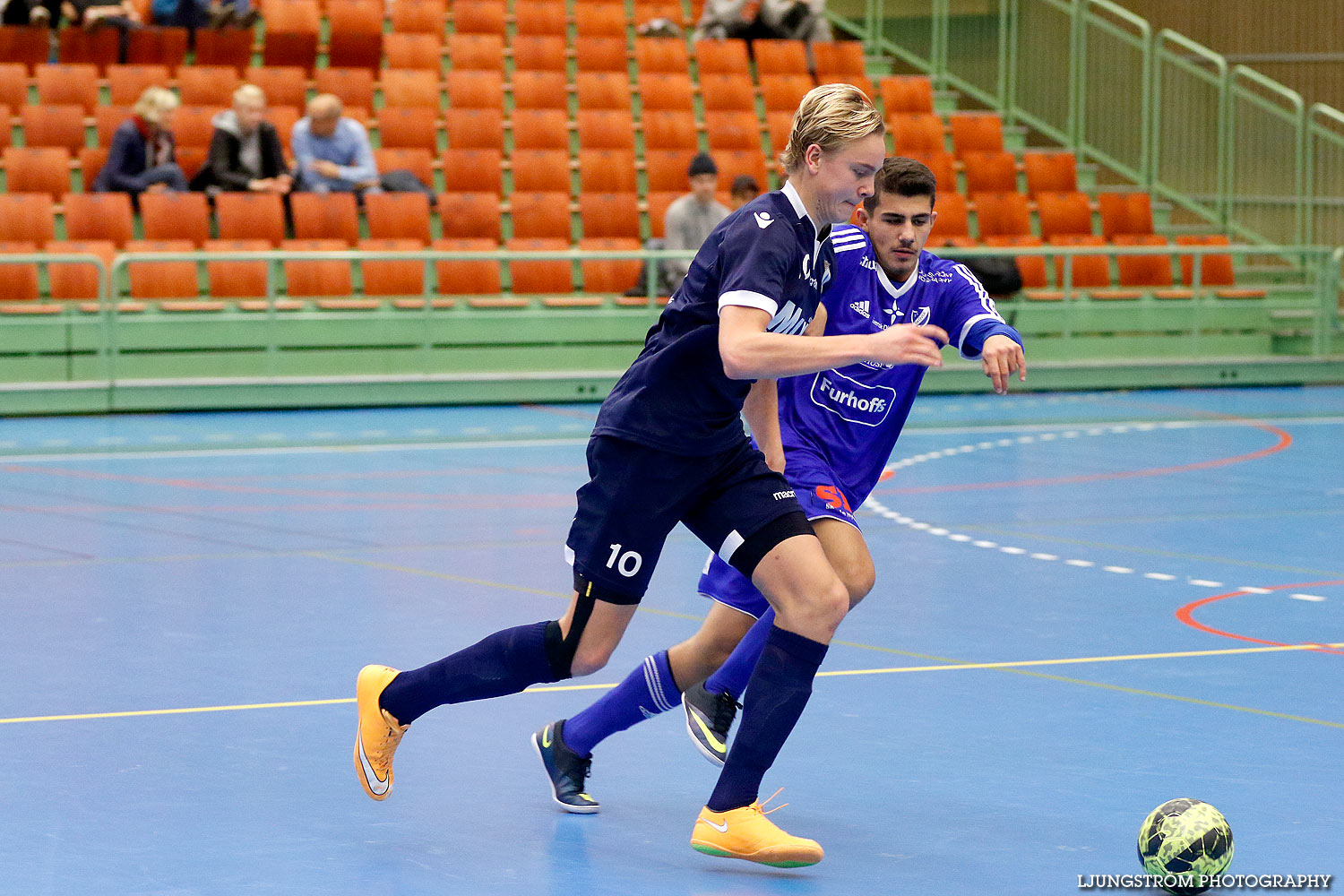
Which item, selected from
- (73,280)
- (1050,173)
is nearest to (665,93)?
(1050,173)

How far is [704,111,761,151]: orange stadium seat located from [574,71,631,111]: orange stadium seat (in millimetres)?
916

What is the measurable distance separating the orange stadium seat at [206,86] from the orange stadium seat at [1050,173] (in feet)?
28.6

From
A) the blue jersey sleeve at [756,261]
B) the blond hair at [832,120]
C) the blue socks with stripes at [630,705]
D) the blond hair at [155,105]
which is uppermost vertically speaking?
the blond hair at [155,105]

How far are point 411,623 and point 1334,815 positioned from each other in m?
3.59

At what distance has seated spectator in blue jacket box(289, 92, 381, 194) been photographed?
50.9ft

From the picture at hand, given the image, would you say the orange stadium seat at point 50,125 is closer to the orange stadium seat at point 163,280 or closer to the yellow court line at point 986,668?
the orange stadium seat at point 163,280

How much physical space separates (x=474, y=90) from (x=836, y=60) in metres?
4.45

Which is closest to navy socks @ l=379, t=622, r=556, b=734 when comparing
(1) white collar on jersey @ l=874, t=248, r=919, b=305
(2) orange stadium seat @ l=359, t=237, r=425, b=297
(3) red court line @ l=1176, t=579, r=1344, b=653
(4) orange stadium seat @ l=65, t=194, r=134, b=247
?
(1) white collar on jersey @ l=874, t=248, r=919, b=305

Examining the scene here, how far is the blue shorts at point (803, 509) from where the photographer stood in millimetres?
4723

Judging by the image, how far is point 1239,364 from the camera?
58.2 ft

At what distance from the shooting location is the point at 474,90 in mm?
17766

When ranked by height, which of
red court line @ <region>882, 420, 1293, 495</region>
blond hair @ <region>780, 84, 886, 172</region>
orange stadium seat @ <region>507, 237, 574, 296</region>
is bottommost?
red court line @ <region>882, 420, 1293, 495</region>

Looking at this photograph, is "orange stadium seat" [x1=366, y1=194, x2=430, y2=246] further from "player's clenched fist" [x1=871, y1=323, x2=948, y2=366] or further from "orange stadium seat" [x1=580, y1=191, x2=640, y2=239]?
"player's clenched fist" [x1=871, y1=323, x2=948, y2=366]

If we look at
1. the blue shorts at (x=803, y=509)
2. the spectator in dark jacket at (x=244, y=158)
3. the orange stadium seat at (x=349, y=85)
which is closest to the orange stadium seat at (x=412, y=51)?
the orange stadium seat at (x=349, y=85)
